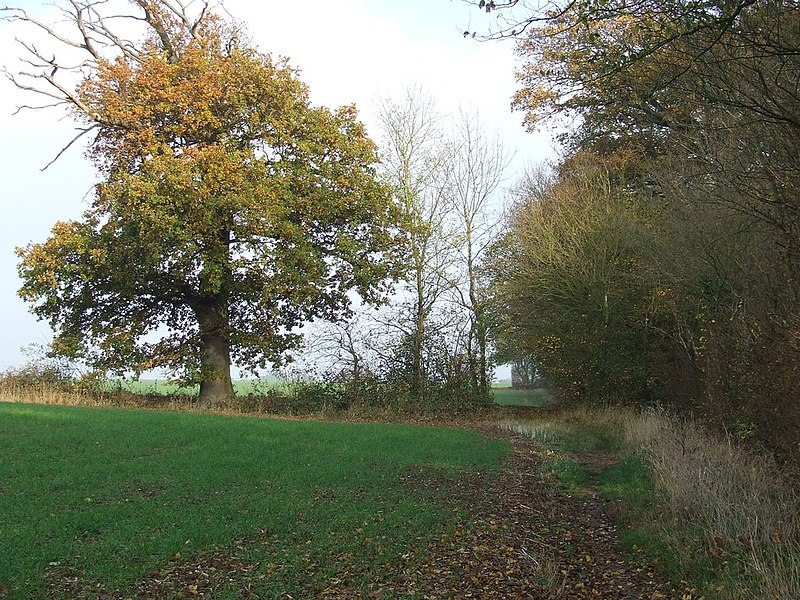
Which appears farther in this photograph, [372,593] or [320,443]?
[320,443]

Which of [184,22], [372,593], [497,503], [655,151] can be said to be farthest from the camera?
[184,22]

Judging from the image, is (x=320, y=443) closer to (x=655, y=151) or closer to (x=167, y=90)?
(x=167, y=90)

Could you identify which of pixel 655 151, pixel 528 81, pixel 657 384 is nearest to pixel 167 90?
pixel 528 81

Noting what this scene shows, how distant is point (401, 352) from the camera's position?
→ 2831 centimetres

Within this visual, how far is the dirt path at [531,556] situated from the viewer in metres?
6.45

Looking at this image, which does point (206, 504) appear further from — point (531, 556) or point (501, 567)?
point (531, 556)

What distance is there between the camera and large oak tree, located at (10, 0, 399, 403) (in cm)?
2144

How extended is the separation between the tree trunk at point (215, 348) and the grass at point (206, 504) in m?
9.14

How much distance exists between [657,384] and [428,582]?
1638 cm

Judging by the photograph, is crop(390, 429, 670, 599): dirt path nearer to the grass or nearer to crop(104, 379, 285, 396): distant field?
the grass

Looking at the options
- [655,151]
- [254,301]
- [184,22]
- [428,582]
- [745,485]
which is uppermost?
[184,22]

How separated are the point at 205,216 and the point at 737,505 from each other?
57.5 feet

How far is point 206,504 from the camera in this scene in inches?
341

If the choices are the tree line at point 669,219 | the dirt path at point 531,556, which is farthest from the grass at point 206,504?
the tree line at point 669,219
